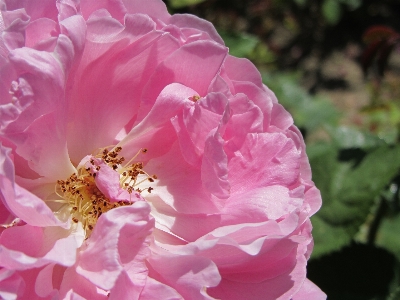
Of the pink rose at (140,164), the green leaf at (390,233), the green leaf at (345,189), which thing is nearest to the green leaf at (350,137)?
the green leaf at (390,233)

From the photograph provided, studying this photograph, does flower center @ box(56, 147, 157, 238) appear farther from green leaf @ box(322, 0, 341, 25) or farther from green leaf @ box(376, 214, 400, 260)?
green leaf @ box(322, 0, 341, 25)

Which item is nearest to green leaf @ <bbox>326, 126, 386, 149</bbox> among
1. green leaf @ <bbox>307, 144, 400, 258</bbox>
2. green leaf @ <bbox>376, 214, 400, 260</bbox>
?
green leaf @ <bbox>376, 214, 400, 260</bbox>

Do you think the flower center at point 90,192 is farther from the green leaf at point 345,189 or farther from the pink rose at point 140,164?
the green leaf at point 345,189

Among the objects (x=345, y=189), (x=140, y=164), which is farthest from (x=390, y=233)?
(x=140, y=164)

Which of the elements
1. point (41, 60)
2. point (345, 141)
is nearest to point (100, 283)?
point (41, 60)

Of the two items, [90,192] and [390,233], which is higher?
[90,192]

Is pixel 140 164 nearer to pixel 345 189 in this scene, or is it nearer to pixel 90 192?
pixel 90 192

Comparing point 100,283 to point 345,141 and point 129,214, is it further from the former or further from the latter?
point 345,141
